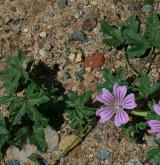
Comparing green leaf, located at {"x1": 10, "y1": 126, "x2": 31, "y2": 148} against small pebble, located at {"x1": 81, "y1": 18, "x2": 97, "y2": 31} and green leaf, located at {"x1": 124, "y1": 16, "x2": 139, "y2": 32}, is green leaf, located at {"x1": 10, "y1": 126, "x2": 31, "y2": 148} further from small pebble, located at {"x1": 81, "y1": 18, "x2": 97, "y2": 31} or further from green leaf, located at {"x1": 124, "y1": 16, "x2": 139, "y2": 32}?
green leaf, located at {"x1": 124, "y1": 16, "x2": 139, "y2": 32}

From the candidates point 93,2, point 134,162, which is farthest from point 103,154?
point 93,2

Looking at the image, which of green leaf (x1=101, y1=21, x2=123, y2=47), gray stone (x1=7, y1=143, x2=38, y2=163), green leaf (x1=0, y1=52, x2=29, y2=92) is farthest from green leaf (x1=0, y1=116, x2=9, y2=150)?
green leaf (x1=101, y1=21, x2=123, y2=47)

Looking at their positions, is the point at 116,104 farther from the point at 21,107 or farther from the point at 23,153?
the point at 23,153

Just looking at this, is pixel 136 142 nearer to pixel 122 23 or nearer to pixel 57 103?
pixel 57 103

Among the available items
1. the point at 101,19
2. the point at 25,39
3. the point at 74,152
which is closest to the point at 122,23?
the point at 101,19

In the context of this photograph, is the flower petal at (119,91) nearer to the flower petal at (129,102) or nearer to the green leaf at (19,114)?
the flower petal at (129,102)
